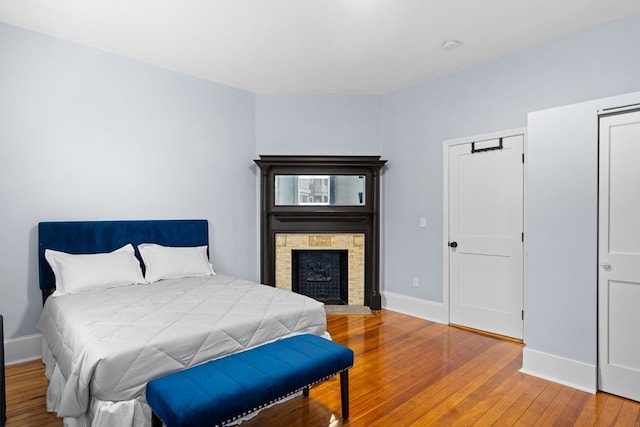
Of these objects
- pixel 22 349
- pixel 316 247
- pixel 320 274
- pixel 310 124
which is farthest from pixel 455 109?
pixel 22 349

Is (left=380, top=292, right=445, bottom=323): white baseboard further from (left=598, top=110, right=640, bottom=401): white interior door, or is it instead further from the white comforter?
the white comforter

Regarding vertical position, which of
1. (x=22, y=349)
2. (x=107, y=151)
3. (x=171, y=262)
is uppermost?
(x=107, y=151)

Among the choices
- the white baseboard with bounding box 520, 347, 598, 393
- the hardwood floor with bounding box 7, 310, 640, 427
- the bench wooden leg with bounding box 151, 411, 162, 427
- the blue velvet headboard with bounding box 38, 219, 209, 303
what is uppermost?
the blue velvet headboard with bounding box 38, 219, 209, 303

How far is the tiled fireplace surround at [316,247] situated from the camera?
4.65 meters

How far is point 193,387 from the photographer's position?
5.38 feet

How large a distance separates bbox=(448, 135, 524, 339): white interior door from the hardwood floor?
47cm

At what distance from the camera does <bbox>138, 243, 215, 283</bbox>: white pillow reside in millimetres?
3471

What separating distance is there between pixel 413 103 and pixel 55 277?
4.16 m

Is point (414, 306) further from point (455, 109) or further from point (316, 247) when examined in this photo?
point (455, 109)

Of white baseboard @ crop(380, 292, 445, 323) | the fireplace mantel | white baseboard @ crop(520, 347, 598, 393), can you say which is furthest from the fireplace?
white baseboard @ crop(520, 347, 598, 393)

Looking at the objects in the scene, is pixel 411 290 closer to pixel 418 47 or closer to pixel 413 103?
pixel 413 103

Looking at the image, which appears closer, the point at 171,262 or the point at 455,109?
the point at 171,262

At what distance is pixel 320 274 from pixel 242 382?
10.4 ft

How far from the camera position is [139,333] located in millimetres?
1927
